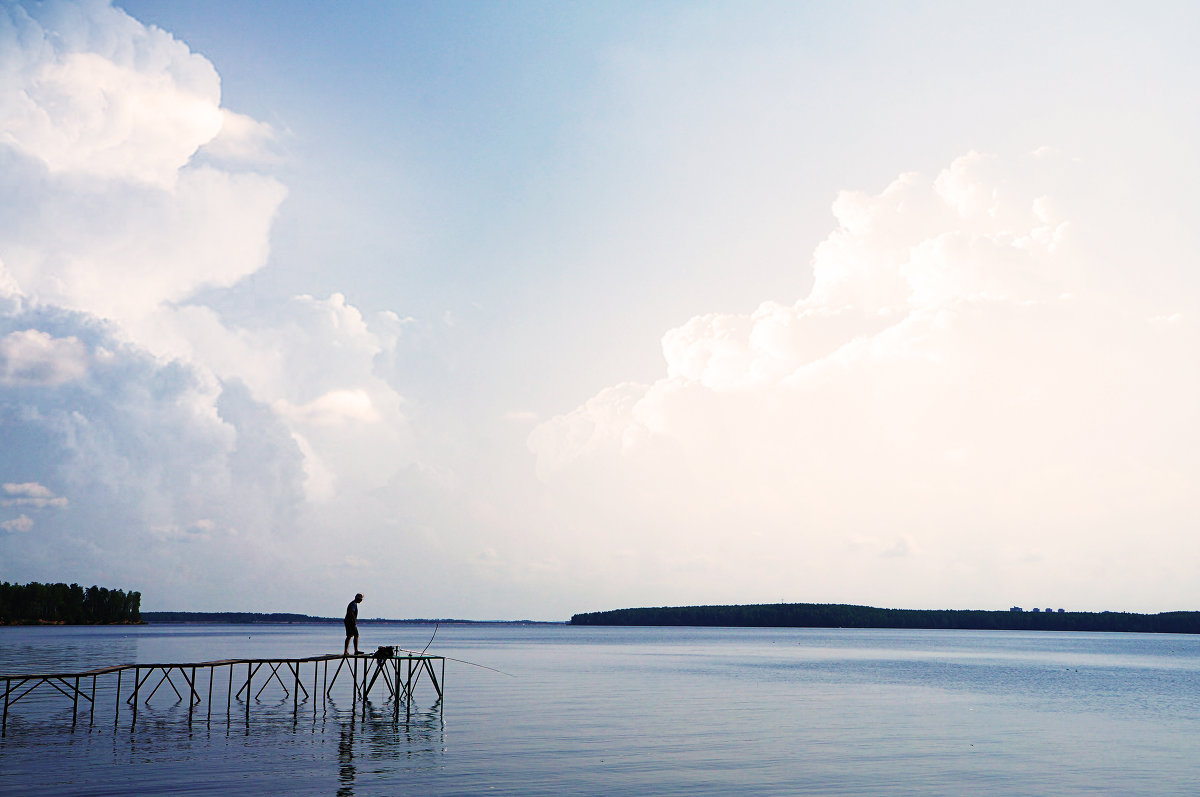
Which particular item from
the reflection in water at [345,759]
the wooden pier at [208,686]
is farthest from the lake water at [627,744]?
the wooden pier at [208,686]

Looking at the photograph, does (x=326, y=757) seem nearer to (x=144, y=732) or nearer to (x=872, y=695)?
(x=144, y=732)

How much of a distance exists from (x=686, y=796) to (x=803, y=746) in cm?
1101


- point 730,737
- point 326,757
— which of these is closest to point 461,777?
point 326,757

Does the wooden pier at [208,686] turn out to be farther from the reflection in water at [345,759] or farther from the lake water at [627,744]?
the reflection in water at [345,759]

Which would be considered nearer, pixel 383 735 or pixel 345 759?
pixel 345 759

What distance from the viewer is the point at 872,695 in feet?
188

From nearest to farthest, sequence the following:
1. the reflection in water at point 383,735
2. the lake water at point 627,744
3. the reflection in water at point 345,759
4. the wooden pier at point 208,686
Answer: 1. the reflection in water at point 345,759
2. the lake water at point 627,744
3. the reflection in water at point 383,735
4. the wooden pier at point 208,686

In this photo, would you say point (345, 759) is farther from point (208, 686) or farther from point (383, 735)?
point (208, 686)

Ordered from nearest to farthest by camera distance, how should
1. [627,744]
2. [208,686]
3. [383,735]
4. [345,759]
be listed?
[345,759] < [627,744] < [383,735] < [208,686]

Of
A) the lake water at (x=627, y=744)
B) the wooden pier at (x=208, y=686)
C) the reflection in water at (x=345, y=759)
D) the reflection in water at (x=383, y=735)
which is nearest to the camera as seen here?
the reflection in water at (x=345, y=759)

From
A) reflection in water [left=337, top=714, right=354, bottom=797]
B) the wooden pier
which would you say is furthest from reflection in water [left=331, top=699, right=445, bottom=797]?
the wooden pier

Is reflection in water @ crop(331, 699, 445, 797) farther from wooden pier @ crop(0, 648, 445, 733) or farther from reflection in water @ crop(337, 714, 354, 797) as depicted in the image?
wooden pier @ crop(0, 648, 445, 733)

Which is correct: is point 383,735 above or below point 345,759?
below

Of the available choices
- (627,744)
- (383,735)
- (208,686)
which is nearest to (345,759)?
(383,735)
